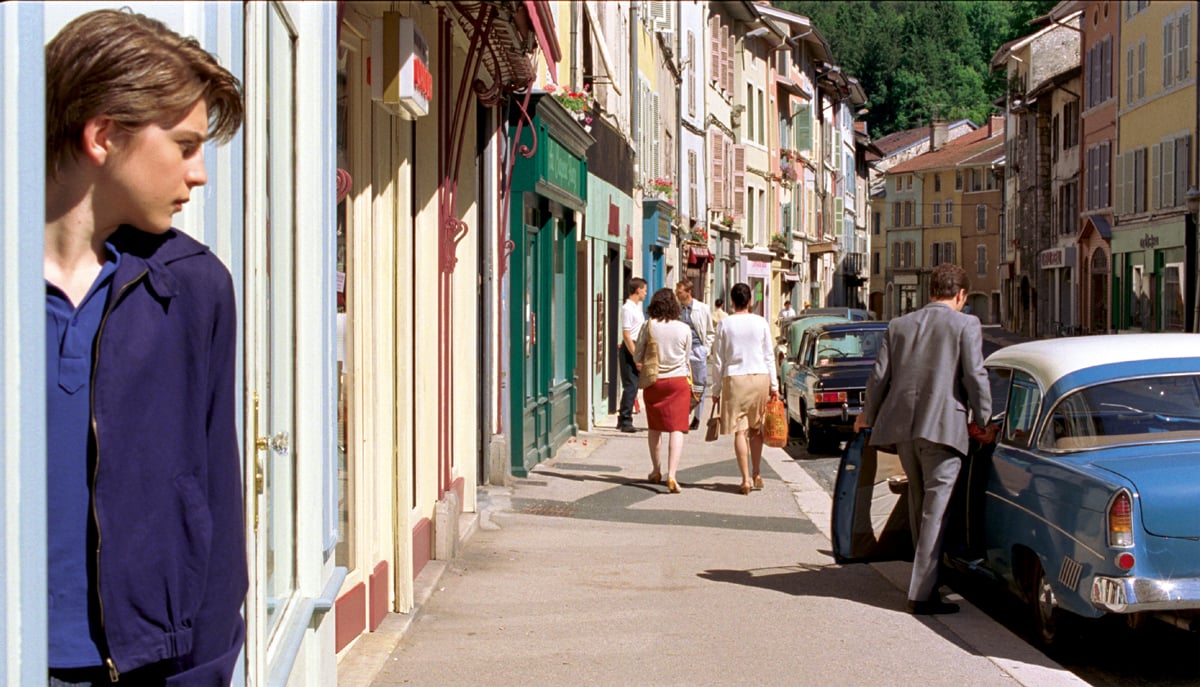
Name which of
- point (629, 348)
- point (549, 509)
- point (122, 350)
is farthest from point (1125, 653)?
point (629, 348)

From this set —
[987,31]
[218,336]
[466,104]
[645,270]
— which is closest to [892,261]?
[987,31]

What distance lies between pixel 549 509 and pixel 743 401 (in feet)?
6.80

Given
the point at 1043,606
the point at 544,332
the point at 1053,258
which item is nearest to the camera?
the point at 1043,606

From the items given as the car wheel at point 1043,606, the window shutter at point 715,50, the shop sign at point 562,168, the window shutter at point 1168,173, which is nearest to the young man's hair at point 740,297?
the shop sign at point 562,168

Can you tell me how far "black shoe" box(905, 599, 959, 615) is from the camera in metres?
7.76

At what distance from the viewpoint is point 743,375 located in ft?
41.7

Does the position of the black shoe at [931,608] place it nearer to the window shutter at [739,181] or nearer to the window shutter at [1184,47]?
the window shutter at [1184,47]

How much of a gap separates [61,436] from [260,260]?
130cm

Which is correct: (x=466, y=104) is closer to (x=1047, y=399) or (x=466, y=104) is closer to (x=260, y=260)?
(x=1047, y=399)

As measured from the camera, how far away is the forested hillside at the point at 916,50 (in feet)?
314

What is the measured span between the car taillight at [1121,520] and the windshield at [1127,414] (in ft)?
2.62

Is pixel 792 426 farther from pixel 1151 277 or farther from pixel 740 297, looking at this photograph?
pixel 1151 277

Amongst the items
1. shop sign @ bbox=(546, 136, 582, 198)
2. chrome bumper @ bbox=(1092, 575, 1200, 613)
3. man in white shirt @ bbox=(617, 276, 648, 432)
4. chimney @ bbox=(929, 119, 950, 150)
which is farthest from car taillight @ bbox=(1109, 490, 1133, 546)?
chimney @ bbox=(929, 119, 950, 150)

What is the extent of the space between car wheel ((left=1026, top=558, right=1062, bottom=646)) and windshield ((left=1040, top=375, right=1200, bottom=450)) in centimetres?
60
